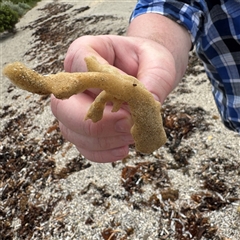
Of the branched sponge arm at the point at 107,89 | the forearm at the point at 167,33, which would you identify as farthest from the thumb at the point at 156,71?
the forearm at the point at 167,33

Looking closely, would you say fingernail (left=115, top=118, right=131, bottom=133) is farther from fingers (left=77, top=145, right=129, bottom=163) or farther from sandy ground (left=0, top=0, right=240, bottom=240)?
sandy ground (left=0, top=0, right=240, bottom=240)

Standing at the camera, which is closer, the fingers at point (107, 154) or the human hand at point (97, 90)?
the human hand at point (97, 90)

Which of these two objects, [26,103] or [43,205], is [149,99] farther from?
[26,103]

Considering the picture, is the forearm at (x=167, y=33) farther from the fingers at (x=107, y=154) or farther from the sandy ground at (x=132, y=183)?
the sandy ground at (x=132, y=183)

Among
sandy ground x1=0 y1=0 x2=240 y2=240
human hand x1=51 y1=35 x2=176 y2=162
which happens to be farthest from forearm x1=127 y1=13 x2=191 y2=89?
sandy ground x1=0 y1=0 x2=240 y2=240

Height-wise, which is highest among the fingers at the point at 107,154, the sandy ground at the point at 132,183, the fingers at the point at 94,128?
the fingers at the point at 94,128

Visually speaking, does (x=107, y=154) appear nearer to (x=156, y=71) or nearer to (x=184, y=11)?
(x=156, y=71)

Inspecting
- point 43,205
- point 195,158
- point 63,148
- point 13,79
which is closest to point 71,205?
point 43,205
